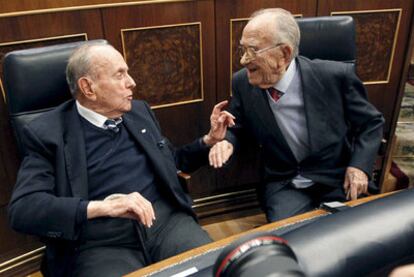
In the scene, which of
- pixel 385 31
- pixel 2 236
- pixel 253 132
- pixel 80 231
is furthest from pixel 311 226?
pixel 385 31

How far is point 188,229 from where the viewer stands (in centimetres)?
149

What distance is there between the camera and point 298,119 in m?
1.65

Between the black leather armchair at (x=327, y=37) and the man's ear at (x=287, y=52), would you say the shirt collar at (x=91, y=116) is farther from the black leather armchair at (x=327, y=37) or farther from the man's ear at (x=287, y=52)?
the black leather armchair at (x=327, y=37)

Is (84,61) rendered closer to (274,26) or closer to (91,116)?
(91,116)

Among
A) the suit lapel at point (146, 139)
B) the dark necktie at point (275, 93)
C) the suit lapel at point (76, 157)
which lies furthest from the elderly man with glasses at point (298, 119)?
the suit lapel at point (76, 157)

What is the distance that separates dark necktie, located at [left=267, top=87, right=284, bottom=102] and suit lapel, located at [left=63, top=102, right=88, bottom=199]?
78 cm

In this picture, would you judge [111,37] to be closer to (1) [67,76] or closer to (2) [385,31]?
(1) [67,76]

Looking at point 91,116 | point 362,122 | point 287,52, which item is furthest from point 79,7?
point 362,122

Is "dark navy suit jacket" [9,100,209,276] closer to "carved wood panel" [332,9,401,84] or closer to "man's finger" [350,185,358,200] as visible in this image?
"man's finger" [350,185,358,200]

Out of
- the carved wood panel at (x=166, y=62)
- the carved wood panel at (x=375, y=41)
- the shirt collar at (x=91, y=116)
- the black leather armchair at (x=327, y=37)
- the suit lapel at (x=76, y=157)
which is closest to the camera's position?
the suit lapel at (x=76, y=157)

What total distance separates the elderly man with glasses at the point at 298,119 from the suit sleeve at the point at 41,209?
1.78ft

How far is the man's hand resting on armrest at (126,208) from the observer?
119cm

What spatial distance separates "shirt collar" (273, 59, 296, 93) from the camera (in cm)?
160

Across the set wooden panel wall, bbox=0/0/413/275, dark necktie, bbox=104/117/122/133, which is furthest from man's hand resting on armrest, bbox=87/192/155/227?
wooden panel wall, bbox=0/0/413/275
